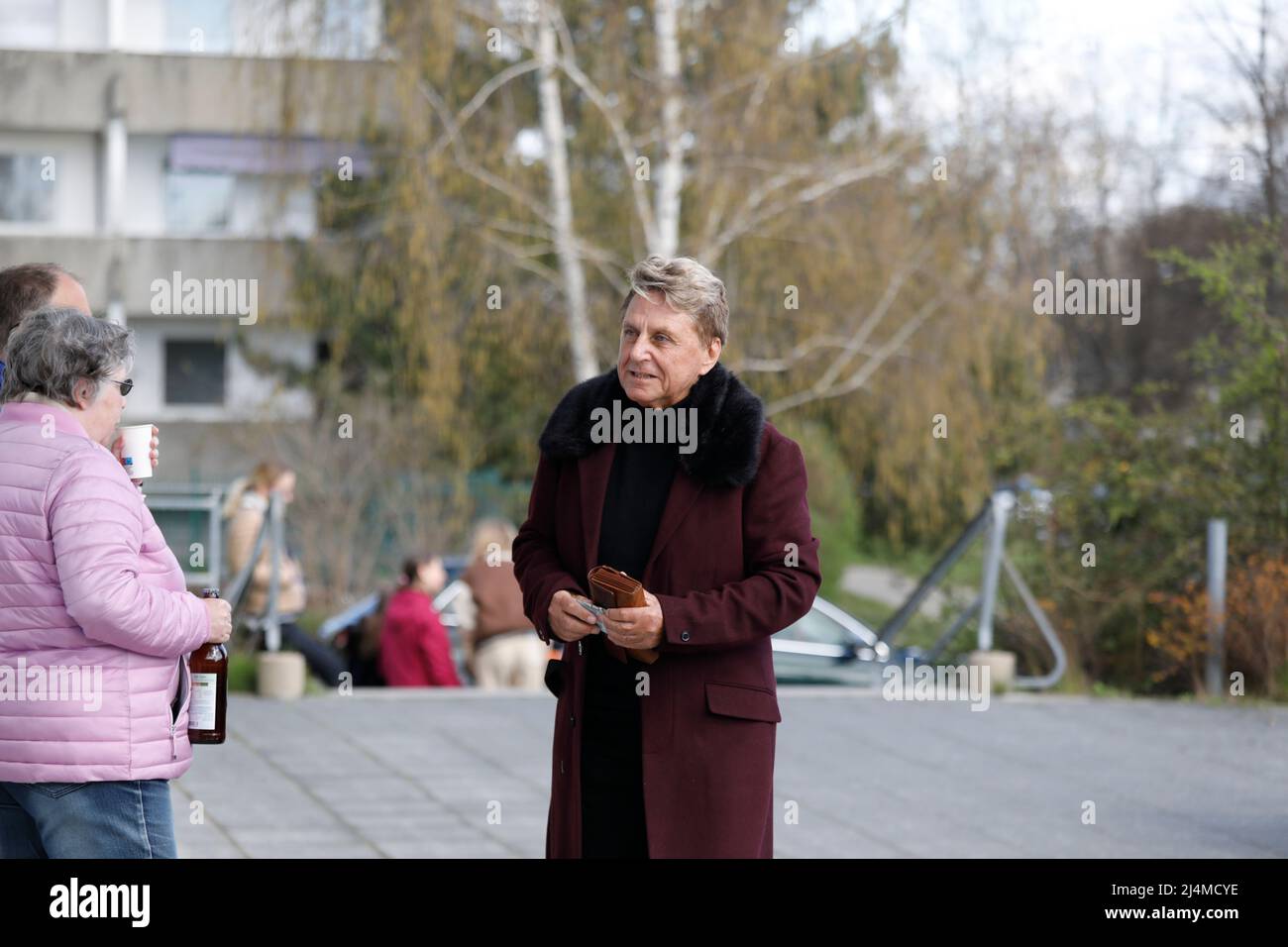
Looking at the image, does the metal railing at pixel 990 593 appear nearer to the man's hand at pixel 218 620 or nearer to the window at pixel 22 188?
the man's hand at pixel 218 620

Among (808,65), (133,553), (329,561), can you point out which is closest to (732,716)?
(133,553)

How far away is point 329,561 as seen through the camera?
2100cm

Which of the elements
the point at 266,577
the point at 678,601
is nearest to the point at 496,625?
the point at 266,577

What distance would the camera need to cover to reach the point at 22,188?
104ft

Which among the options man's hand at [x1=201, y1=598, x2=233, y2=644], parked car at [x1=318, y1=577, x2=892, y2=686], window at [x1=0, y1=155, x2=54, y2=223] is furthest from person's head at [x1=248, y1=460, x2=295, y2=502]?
window at [x1=0, y1=155, x2=54, y2=223]

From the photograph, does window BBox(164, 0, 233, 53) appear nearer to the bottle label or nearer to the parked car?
the parked car

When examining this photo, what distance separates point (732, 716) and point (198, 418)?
88.2 feet

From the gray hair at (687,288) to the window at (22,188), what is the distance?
29.3 m

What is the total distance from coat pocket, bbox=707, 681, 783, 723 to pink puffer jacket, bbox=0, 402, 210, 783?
122cm

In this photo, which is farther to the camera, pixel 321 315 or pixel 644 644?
pixel 321 315

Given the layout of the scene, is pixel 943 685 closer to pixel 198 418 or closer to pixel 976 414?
pixel 976 414
